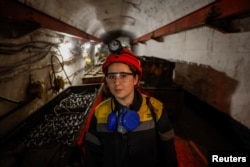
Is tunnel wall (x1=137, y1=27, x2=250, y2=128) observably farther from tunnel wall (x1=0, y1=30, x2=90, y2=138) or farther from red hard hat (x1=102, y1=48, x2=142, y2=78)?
tunnel wall (x1=0, y1=30, x2=90, y2=138)

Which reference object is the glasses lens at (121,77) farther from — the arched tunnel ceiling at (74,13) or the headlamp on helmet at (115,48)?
the arched tunnel ceiling at (74,13)

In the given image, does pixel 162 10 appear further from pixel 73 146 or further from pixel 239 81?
pixel 73 146

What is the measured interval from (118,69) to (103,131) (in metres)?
0.60

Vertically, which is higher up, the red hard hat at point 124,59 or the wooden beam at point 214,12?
the wooden beam at point 214,12

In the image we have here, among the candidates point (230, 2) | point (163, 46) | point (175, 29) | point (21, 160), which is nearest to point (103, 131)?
point (21, 160)

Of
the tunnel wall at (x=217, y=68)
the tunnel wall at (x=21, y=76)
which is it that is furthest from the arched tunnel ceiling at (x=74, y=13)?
the tunnel wall at (x=217, y=68)

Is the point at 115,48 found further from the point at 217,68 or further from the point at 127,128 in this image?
the point at 217,68

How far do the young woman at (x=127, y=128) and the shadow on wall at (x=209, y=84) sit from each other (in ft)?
9.23

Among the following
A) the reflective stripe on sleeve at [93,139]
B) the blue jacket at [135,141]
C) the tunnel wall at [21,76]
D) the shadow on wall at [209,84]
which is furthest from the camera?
the shadow on wall at [209,84]

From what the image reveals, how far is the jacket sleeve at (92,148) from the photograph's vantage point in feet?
5.72

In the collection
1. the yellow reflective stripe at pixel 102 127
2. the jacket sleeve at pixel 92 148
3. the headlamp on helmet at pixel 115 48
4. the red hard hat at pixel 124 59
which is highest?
the headlamp on helmet at pixel 115 48

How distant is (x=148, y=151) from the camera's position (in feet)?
5.50

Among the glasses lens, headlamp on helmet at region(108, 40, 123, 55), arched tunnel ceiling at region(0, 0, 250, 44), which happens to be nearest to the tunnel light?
arched tunnel ceiling at region(0, 0, 250, 44)

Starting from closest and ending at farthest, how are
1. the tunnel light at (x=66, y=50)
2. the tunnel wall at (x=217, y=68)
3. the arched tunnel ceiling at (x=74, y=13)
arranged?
the arched tunnel ceiling at (x=74, y=13) < the tunnel wall at (x=217, y=68) < the tunnel light at (x=66, y=50)
